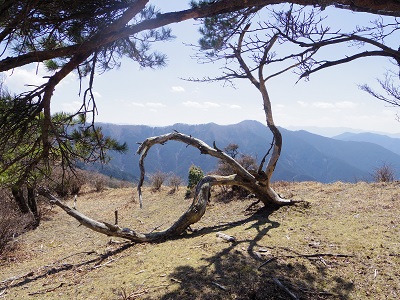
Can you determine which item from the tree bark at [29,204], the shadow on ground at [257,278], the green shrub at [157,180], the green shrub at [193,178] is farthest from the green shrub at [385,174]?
the tree bark at [29,204]

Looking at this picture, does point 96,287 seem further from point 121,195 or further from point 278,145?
point 121,195

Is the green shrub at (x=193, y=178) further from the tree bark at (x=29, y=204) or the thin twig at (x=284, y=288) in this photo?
the thin twig at (x=284, y=288)

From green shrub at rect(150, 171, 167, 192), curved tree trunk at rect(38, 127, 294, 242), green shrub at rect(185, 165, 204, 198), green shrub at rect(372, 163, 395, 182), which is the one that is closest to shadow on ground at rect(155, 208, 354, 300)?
curved tree trunk at rect(38, 127, 294, 242)

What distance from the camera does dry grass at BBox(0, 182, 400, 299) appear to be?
11.3 ft

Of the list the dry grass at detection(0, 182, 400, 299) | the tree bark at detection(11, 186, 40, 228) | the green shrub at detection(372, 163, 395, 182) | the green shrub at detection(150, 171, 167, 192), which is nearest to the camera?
the dry grass at detection(0, 182, 400, 299)

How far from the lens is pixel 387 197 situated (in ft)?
21.9

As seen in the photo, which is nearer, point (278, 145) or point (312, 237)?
point (312, 237)

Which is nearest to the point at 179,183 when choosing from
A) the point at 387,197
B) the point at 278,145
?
the point at 278,145

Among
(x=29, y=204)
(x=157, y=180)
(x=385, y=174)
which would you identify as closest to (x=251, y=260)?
(x=29, y=204)

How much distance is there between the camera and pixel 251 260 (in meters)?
4.05

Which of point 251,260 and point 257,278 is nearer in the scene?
point 257,278

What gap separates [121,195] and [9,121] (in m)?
12.4

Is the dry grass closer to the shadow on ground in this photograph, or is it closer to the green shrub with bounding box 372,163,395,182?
the shadow on ground

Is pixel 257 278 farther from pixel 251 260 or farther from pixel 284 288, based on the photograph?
pixel 251 260
